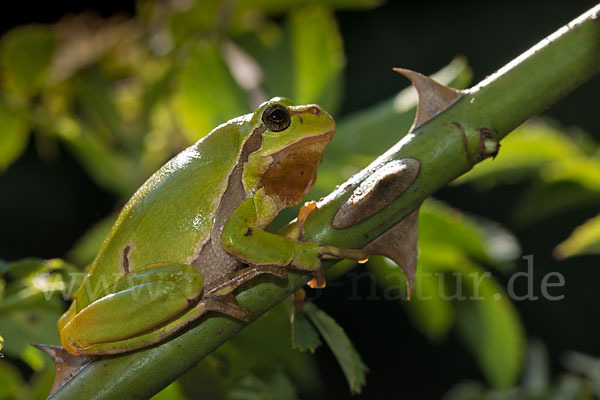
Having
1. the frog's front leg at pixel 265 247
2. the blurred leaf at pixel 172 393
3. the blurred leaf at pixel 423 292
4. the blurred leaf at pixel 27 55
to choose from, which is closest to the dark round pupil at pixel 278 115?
the frog's front leg at pixel 265 247

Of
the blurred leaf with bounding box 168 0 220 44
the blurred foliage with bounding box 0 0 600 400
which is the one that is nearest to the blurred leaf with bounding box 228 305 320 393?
the blurred foliage with bounding box 0 0 600 400

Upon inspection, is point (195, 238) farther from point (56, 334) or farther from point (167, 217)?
point (56, 334)

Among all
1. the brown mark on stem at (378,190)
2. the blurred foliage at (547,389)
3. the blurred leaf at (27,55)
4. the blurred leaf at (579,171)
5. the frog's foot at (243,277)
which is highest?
the blurred leaf at (27,55)

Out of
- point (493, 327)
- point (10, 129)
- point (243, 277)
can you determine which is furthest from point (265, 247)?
point (10, 129)

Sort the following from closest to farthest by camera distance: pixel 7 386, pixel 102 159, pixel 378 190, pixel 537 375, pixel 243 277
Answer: pixel 378 190 < pixel 243 277 < pixel 7 386 < pixel 537 375 < pixel 102 159

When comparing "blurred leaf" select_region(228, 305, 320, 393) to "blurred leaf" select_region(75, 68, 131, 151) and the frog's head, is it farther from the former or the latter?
"blurred leaf" select_region(75, 68, 131, 151)

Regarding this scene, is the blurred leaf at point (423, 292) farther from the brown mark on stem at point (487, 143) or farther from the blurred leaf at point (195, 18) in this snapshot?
the blurred leaf at point (195, 18)

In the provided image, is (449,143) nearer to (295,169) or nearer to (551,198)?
(295,169)
